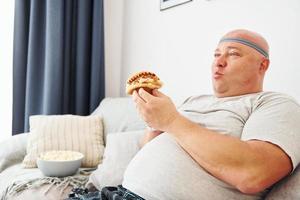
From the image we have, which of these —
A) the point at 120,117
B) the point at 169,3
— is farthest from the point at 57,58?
the point at 169,3

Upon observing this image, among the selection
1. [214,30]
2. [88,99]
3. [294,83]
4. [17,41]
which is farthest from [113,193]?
[17,41]

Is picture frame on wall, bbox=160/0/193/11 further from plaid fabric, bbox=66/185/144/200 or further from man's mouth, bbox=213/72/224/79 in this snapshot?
plaid fabric, bbox=66/185/144/200

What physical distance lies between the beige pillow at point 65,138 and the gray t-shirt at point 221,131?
26.4 inches

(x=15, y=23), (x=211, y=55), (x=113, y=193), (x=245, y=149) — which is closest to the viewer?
(x=245, y=149)

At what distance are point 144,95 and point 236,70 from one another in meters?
0.34

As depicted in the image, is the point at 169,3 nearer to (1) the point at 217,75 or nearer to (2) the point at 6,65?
(1) the point at 217,75

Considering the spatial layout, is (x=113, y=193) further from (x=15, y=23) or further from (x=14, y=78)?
(x=15, y=23)

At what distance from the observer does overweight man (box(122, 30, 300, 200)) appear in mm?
733

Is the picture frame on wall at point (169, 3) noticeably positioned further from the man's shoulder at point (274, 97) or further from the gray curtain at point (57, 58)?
the man's shoulder at point (274, 97)

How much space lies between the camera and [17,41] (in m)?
2.04

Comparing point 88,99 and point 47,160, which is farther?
point 88,99

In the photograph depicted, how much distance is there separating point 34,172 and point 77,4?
4.38 feet

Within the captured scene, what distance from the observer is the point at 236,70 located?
100 cm

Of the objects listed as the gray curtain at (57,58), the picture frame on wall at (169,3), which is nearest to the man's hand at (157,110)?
the picture frame on wall at (169,3)
